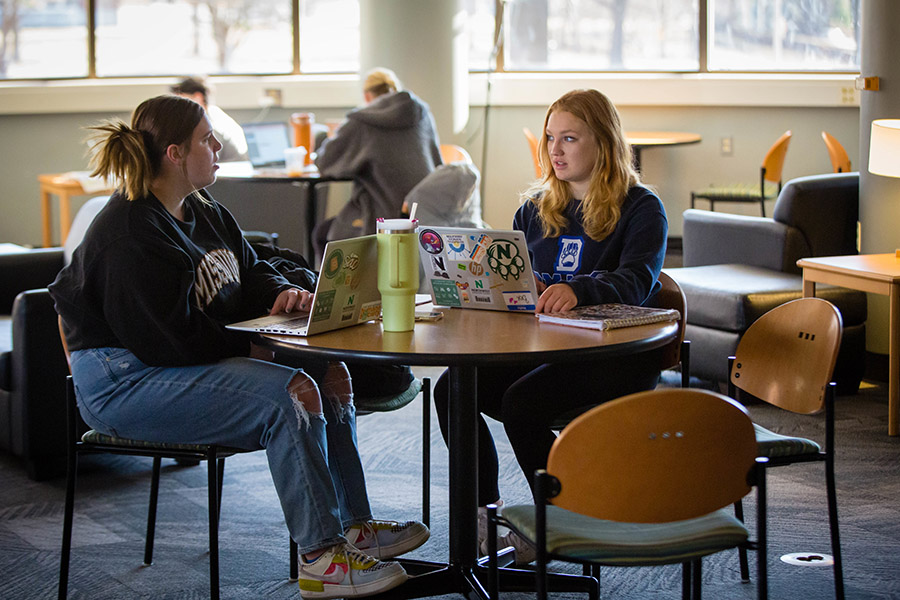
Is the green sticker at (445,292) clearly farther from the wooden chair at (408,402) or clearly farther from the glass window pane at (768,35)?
the glass window pane at (768,35)

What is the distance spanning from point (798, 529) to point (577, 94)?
1281 mm

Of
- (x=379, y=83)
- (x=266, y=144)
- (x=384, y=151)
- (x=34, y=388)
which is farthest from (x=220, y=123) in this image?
(x=34, y=388)

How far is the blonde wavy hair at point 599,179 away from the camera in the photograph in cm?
245

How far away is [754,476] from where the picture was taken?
1635 millimetres

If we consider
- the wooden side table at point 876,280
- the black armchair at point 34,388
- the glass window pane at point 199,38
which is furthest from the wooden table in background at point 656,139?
the black armchair at point 34,388

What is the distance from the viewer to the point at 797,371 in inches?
86.4

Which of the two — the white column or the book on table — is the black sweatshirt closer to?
the book on table

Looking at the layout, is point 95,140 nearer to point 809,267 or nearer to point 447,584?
point 447,584

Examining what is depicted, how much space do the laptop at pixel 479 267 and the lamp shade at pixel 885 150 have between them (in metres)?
2.06

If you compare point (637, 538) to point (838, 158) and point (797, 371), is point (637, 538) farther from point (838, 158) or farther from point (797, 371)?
point (838, 158)

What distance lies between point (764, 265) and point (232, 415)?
3068mm

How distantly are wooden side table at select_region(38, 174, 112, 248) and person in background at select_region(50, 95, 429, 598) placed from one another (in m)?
4.30

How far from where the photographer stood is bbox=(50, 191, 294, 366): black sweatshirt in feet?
6.86

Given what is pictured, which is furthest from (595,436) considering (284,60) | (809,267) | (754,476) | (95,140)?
(284,60)
